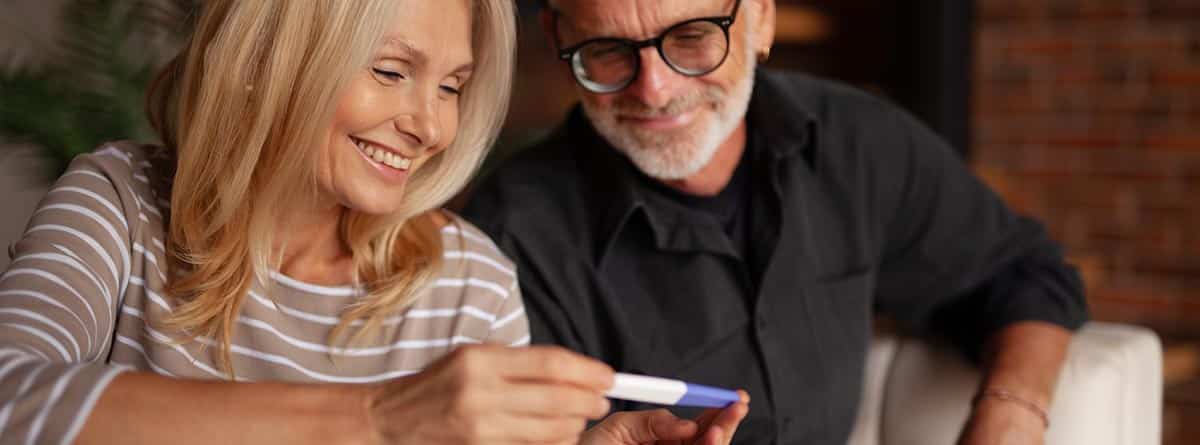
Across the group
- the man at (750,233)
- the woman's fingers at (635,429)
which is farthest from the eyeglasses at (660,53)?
the woman's fingers at (635,429)

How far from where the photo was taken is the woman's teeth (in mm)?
1260

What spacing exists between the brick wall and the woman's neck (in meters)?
2.88

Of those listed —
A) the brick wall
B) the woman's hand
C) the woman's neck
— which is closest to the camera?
the woman's hand

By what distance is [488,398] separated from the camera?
2.93 ft

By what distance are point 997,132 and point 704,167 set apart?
2.41 m

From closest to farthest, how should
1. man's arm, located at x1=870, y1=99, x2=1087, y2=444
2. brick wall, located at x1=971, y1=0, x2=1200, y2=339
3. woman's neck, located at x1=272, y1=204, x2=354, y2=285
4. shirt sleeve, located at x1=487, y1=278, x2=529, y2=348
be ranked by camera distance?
woman's neck, located at x1=272, y1=204, x2=354, y2=285 < shirt sleeve, located at x1=487, y1=278, x2=529, y2=348 < man's arm, located at x1=870, y1=99, x2=1087, y2=444 < brick wall, located at x1=971, y1=0, x2=1200, y2=339

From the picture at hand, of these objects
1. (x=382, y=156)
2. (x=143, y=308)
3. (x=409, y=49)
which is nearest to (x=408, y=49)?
(x=409, y=49)

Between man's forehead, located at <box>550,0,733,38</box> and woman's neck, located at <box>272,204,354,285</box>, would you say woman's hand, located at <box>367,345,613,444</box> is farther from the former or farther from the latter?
man's forehead, located at <box>550,0,733,38</box>

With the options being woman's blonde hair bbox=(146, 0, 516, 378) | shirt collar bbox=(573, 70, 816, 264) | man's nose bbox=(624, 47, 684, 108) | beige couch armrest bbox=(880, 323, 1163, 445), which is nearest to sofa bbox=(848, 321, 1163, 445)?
beige couch armrest bbox=(880, 323, 1163, 445)

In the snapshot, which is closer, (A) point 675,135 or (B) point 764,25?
(A) point 675,135

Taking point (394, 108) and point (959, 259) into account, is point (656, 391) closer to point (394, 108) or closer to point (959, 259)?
point (394, 108)

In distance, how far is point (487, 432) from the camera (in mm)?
901

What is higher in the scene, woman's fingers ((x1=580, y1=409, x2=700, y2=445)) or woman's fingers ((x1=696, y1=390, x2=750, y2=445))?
woman's fingers ((x1=696, y1=390, x2=750, y2=445))

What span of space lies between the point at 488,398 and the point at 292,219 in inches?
21.0
